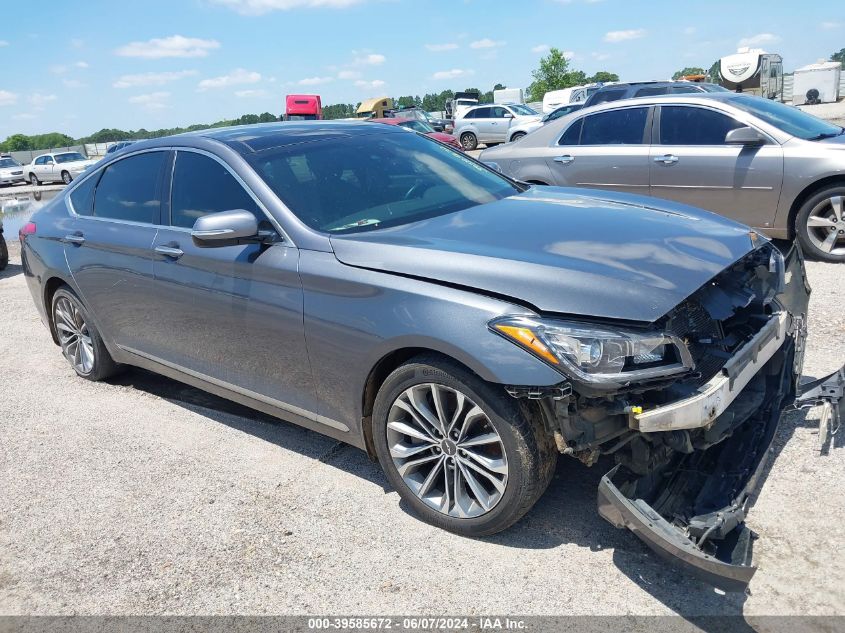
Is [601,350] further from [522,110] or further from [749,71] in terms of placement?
[749,71]

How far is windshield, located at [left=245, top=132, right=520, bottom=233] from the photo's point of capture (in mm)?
3627

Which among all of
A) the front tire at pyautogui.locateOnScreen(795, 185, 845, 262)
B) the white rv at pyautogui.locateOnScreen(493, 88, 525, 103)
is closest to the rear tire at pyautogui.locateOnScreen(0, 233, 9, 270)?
the front tire at pyautogui.locateOnScreen(795, 185, 845, 262)

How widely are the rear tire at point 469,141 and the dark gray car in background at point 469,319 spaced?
82.4ft

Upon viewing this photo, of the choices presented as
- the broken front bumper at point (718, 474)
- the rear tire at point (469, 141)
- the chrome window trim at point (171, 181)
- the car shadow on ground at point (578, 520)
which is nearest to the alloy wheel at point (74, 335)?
the chrome window trim at point (171, 181)

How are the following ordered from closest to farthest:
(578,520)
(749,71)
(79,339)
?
1. (578,520)
2. (79,339)
3. (749,71)

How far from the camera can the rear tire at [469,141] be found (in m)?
28.9

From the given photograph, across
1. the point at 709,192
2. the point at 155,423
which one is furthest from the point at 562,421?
the point at 709,192

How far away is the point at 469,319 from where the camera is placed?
2.80m

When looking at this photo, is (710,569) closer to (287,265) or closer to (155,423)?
(287,265)

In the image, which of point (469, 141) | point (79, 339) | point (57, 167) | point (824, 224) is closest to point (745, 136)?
point (824, 224)

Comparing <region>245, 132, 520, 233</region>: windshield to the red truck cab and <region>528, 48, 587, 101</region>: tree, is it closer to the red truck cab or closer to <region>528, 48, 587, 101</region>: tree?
the red truck cab

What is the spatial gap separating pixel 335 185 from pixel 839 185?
5.06 m

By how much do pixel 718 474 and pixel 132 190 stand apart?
3796 millimetres

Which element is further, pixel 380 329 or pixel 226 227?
pixel 226 227
